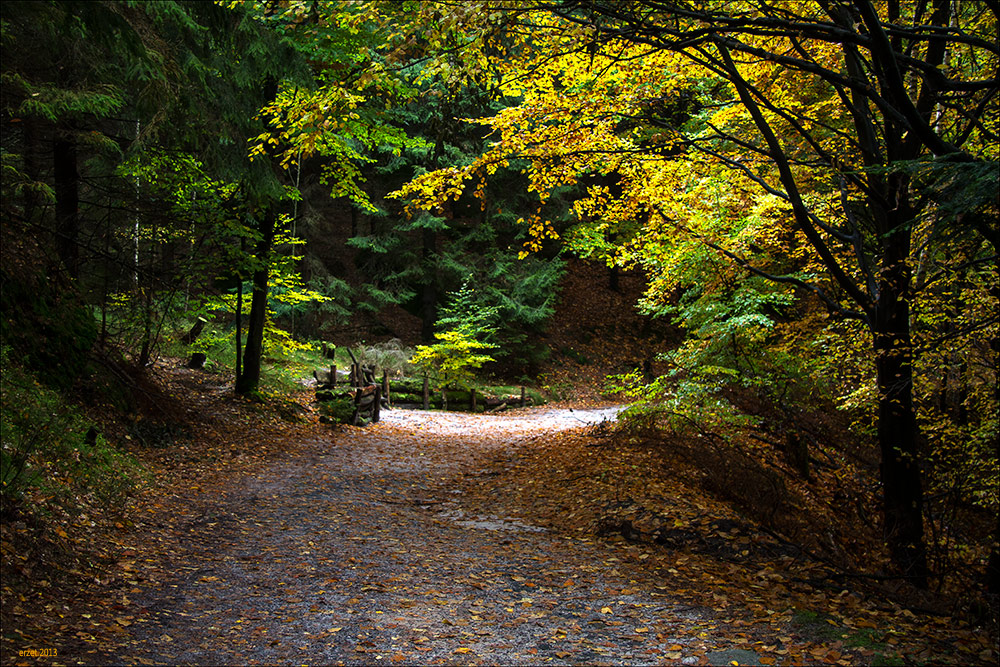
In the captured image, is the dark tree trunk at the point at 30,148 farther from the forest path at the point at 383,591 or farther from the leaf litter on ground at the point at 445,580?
the forest path at the point at 383,591

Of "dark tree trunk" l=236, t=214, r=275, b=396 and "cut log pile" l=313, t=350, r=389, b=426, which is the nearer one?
"dark tree trunk" l=236, t=214, r=275, b=396

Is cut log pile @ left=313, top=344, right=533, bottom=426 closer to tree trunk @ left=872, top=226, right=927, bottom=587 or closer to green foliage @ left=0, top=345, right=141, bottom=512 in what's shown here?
green foliage @ left=0, top=345, right=141, bottom=512

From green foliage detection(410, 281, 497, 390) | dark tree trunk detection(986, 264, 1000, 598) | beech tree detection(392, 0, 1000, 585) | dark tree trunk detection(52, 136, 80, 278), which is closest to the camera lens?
beech tree detection(392, 0, 1000, 585)

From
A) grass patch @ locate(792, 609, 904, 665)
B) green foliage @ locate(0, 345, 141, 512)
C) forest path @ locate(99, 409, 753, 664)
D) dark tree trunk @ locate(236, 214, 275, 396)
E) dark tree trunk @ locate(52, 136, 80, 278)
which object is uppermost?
dark tree trunk @ locate(52, 136, 80, 278)

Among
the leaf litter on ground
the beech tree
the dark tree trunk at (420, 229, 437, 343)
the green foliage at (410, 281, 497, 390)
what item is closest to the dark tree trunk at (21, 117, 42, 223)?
the leaf litter on ground

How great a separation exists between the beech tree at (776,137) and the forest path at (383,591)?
343 centimetres

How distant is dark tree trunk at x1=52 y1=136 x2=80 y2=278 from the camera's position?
826cm

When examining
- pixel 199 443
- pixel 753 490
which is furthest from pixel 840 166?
pixel 199 443

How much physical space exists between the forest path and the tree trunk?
9.99 ft

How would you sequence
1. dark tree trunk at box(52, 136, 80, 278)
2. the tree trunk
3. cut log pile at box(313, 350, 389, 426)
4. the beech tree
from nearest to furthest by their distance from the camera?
the beech tree → the tree trunk → dark tree trunk at box(52, 136, 80, 278) → cut log pile at box(313, 350, 389, 426)

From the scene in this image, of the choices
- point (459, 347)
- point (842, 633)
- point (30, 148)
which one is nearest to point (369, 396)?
point (459, 347)

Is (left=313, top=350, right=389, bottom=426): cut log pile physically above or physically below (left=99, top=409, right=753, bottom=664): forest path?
above

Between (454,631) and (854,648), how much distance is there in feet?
8.88

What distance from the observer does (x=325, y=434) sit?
11680 millimetres
